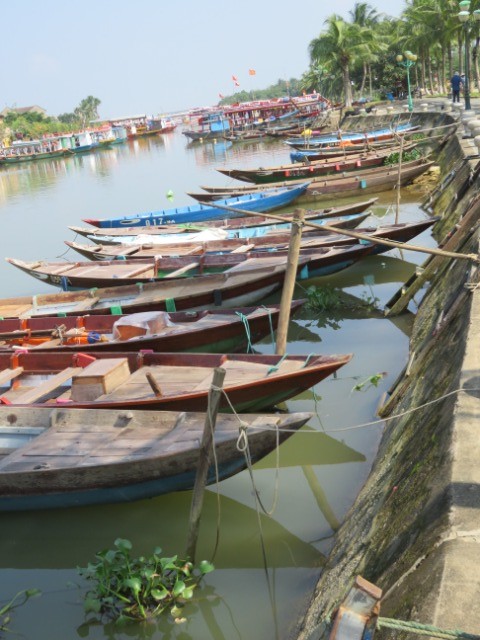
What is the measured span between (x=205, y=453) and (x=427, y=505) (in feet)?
5.64

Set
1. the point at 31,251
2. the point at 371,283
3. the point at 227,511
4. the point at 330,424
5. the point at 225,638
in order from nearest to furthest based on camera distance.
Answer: the point at 225,638
the point at 227,511
the point at 330,424
the point at 371,283
the point at 31,251

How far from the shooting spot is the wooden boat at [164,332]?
8688mm

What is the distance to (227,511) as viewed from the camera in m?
6.20

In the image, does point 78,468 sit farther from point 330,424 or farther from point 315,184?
point 315,184

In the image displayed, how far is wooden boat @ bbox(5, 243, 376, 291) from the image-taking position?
11.8 m

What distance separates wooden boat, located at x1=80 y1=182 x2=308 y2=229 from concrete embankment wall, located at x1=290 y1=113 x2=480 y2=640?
498 inches

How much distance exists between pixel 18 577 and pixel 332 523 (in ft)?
8.97

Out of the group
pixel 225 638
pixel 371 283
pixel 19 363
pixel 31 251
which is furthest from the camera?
pixel 31 251

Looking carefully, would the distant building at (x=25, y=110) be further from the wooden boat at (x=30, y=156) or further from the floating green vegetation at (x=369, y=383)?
the floating green vegetation at (x=369, y=383)

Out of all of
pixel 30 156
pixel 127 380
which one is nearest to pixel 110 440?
pixel 127 380

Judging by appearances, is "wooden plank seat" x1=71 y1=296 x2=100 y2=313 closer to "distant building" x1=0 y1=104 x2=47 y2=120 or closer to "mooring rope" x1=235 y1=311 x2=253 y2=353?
"mooring rope" x1=235 y1=311 x2=253 y2=353

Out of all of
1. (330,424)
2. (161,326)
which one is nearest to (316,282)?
(161,326)

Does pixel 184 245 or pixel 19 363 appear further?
pixel 184 245

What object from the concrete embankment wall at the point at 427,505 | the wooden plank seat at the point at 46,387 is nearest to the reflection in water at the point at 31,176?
the wooden plank seat at the point at 46,387
